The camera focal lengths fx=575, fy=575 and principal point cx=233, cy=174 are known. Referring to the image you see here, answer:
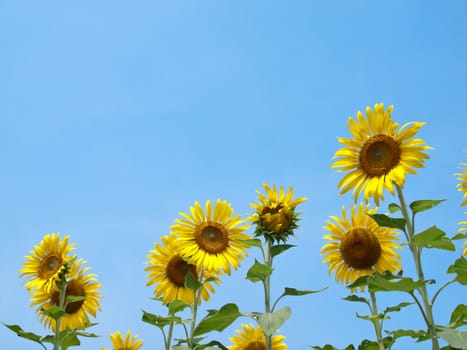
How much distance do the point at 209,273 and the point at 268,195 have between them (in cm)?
210

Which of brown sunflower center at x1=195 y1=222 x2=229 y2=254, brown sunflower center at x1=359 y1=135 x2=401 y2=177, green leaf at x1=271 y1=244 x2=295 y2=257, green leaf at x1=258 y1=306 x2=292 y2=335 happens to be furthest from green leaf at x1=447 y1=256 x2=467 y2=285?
brown sunflower center at x1=195 y1=222 x2=229 y2=254

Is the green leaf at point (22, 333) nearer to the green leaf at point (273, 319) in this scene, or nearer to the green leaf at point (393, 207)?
the green leaf at point (273, 319)

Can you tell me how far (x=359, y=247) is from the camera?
27.7 ft

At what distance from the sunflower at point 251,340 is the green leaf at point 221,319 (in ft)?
8.57

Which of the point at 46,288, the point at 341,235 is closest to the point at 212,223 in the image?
the point at 341,235

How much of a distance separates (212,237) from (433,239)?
12.6 ft

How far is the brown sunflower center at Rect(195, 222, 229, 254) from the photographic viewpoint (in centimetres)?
843

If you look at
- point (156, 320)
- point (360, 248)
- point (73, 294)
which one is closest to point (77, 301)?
point (73, 294)

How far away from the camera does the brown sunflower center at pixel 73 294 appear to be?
957 centimetres

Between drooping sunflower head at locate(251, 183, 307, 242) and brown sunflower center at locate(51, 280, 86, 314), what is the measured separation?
4.19 metres

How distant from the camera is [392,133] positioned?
21.6 ft

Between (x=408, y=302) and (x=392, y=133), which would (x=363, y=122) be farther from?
(x=408, y=302)

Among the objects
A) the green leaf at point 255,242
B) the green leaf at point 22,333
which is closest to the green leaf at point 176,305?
the green leaf at point 255,242

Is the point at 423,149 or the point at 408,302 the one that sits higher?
the point at 423,149
